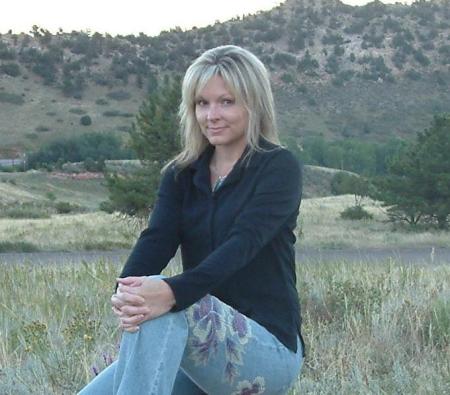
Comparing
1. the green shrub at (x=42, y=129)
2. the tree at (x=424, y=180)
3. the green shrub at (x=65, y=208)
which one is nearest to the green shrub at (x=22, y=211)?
the green shrub at (x=65, y=208)

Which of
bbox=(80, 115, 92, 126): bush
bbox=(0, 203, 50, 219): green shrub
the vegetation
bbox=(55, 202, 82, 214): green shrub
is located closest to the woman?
bbox=(0, 203, 50, 219): green shrub

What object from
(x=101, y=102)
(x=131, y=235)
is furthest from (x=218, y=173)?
(x=101, y=102)

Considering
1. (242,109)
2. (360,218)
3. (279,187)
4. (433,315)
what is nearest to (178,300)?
(279,187)

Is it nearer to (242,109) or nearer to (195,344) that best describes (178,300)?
(195,344)

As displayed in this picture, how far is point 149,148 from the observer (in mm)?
23234

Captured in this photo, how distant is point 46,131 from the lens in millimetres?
66438

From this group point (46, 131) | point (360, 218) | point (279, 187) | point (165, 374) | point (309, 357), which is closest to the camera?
point (165, 374)

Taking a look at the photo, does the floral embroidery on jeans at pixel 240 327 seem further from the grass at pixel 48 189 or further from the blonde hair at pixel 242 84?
the grass at pixel 48 189

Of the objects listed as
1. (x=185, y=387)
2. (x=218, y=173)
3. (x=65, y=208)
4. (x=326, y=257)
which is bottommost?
(x=65, y=208)

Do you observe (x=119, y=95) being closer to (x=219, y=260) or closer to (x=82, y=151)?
(x=82, y=151)

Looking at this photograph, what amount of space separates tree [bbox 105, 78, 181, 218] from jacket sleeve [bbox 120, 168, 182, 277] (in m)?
19.0

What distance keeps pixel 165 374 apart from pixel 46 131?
6493 cm

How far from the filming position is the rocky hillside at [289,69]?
68.9 meters

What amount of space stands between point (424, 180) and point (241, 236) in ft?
73.0
